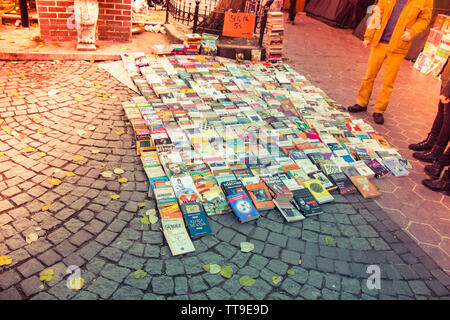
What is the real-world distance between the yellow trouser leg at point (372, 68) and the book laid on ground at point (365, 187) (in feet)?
7.44

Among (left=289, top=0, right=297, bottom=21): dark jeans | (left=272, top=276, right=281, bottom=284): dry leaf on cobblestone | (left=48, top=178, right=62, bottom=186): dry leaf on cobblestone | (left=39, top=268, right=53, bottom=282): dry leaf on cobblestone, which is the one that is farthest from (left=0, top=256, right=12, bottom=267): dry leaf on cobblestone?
(left=289, top=0, right=297, bottom=21): dark jeans

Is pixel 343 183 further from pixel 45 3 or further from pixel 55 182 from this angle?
pixel 45 3

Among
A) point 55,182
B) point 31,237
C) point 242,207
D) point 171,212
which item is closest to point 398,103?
point 242,207

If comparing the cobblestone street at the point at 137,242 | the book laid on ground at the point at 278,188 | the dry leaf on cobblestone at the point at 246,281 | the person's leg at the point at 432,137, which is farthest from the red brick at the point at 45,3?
the person's leg at the point at 432,137

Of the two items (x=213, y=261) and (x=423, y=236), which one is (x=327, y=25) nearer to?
(x=423, y=236)

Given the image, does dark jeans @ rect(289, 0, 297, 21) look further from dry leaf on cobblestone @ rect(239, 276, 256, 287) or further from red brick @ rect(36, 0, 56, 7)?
dry leaf on cobblestone @ rect(239, 276, 256, 287)

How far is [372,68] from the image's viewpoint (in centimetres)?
555

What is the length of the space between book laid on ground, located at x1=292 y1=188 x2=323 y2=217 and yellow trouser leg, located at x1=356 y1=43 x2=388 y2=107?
289 centimetres

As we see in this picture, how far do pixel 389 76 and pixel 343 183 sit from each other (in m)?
2.45

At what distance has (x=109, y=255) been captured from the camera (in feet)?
9.27

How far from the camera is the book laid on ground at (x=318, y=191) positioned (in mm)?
3710

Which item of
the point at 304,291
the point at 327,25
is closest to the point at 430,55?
the point at 327,25

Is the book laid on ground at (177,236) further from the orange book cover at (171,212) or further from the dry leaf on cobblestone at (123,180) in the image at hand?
the dry leaf on cobblestone at (123,180)

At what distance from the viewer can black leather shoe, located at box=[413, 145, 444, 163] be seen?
4590mm
